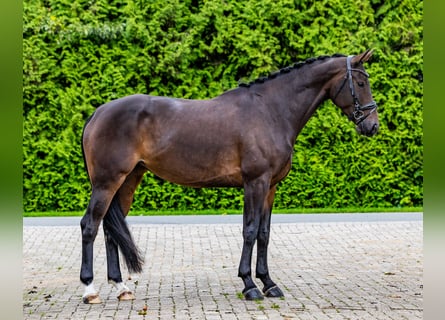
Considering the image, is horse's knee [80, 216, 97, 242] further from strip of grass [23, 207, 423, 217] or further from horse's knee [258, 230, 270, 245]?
strip of grass [23, 207, 423, 217]

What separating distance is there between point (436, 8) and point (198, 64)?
11571mm

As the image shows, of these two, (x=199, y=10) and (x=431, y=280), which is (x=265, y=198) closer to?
(x=431, y=280)

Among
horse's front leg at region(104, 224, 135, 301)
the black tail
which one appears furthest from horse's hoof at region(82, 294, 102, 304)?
the black tail

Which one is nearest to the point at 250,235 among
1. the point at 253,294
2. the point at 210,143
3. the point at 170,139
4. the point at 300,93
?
the point at 253,294

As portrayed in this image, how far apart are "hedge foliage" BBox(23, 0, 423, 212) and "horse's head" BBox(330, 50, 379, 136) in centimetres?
620

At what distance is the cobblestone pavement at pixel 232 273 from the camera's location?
5.32 m

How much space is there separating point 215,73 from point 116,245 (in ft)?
22.3

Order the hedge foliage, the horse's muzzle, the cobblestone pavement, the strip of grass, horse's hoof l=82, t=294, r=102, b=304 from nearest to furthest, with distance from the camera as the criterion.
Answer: the cobblestone pavement < horse's hoof l=82, t=294, r=102, b=304 < the horse's muzzle < the strip of grass < the hedge foliage

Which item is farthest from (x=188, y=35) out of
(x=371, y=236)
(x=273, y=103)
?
(x=273, y=103)

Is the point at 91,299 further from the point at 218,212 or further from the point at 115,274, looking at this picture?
the point at 218,212

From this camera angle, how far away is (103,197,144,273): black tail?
5848 mm

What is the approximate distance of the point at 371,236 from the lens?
32.9 feet

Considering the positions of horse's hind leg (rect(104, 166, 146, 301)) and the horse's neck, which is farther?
the horse's neck

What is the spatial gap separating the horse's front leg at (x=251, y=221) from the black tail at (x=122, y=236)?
948mm
